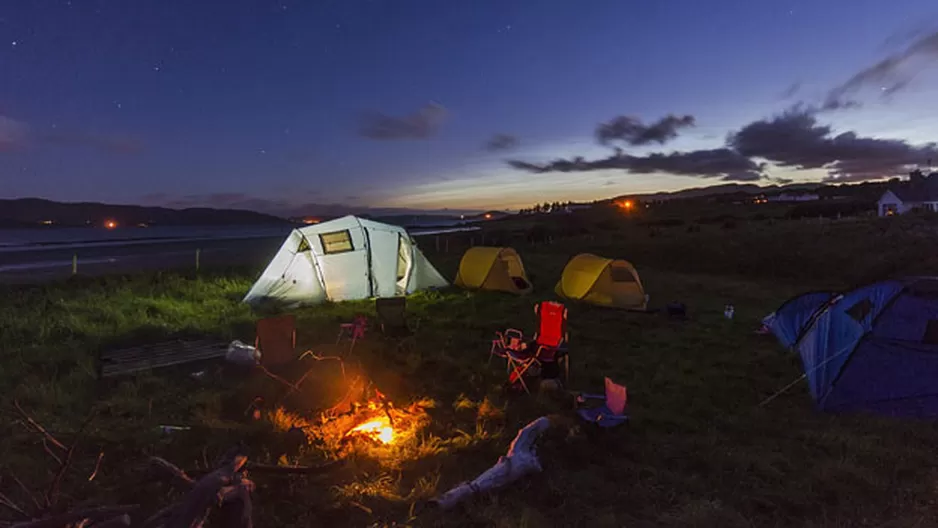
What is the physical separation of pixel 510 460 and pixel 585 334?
6016 millimetres

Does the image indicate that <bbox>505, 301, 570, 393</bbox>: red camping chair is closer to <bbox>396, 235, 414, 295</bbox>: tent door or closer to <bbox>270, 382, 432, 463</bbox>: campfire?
<bbox>270, 382, 432, 463</bbox>: campfire

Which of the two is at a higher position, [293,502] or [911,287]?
[911,287]

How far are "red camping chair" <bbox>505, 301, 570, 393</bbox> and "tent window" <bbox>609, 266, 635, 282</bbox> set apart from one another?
6073mm

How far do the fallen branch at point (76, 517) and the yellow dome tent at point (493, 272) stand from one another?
1259 centimetres

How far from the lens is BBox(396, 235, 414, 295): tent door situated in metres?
14.4

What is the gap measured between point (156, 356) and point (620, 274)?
32.8ft

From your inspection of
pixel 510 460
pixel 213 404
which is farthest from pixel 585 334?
pixel 213 404

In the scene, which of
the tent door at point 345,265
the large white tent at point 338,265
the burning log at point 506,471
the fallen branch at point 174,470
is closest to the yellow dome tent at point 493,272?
the large white tent at point 338,265

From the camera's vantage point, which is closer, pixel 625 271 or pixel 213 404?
pixel 213 404

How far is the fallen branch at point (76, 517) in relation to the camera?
2172mm

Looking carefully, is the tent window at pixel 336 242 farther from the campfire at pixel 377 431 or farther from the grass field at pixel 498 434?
the campfire at pixel 377 431

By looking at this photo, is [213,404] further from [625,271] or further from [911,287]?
[625,271]

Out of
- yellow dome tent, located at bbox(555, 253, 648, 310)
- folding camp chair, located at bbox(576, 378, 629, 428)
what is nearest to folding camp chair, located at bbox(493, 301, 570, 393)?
folding camp chair, located at bbox(576, 378, 629, 428)

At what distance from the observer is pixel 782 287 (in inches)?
700
